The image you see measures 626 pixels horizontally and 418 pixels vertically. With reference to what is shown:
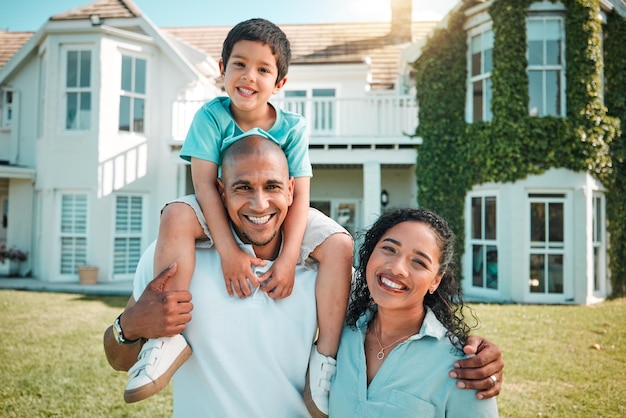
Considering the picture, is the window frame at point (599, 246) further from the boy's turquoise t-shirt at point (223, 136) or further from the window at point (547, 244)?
the boy's turquoise t-shirt at point (223, 136)

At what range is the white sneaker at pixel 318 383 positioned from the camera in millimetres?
1817

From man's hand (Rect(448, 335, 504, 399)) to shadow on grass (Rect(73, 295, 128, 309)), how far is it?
8.39 m

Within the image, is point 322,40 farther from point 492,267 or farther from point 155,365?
point 155,365

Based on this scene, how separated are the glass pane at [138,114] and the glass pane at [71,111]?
1.47 metres

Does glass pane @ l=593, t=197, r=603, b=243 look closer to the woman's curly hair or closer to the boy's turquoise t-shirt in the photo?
the woman's curly hair

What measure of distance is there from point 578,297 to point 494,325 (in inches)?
145

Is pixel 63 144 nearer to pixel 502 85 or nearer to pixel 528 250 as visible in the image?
pixel 502 85

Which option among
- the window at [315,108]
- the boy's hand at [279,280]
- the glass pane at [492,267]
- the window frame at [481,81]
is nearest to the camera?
the boy's hand at [279,280]

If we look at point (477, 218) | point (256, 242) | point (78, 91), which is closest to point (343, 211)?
point (477, 218)

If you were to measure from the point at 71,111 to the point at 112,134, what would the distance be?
4.34 ft

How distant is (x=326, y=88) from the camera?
14.6 metres

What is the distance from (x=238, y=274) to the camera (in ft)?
6.40

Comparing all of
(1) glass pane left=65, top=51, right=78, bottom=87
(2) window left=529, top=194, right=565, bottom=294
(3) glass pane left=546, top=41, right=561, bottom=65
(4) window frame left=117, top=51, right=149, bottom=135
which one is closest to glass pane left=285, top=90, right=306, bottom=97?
(4) window frame left=117, top=51, right=149, bottom=135

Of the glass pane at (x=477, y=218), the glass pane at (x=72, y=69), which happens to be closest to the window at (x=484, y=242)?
the glass pane at (x=477, y=218)
